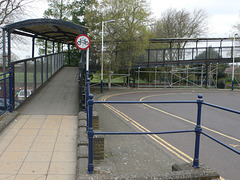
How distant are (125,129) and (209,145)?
9.94 feet

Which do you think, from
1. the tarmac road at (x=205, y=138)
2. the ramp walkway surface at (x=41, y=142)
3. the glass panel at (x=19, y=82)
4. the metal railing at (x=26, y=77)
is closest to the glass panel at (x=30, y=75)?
the metal railing at (x=26, y=77)

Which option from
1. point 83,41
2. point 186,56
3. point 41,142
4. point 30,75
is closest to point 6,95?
point 30,75

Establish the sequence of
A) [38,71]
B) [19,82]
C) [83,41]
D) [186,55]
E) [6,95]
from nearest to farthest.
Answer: [6,95] < [19,82] < [83,41] < [38,71] < [186,55]

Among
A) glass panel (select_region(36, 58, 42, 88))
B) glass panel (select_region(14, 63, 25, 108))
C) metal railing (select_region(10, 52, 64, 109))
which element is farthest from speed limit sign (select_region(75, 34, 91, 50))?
glass panel (select_region(36, 58, 42, 88))

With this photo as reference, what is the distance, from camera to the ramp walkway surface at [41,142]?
398 cm

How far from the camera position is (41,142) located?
5379mm

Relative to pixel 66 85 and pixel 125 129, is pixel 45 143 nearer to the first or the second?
pixel 125 129

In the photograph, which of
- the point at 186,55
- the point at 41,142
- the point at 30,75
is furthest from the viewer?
the point at 186,55

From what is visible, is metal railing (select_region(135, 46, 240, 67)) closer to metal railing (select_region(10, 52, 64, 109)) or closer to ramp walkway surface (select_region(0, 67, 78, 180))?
metal railing (select_region(10, 52, 64, 109))

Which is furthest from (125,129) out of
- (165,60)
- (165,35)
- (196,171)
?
(165,35)

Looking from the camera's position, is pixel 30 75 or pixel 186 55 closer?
pixel 30 75

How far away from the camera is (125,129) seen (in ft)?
28.0

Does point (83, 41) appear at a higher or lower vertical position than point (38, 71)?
higher

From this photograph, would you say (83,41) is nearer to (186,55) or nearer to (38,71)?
(38,71)
